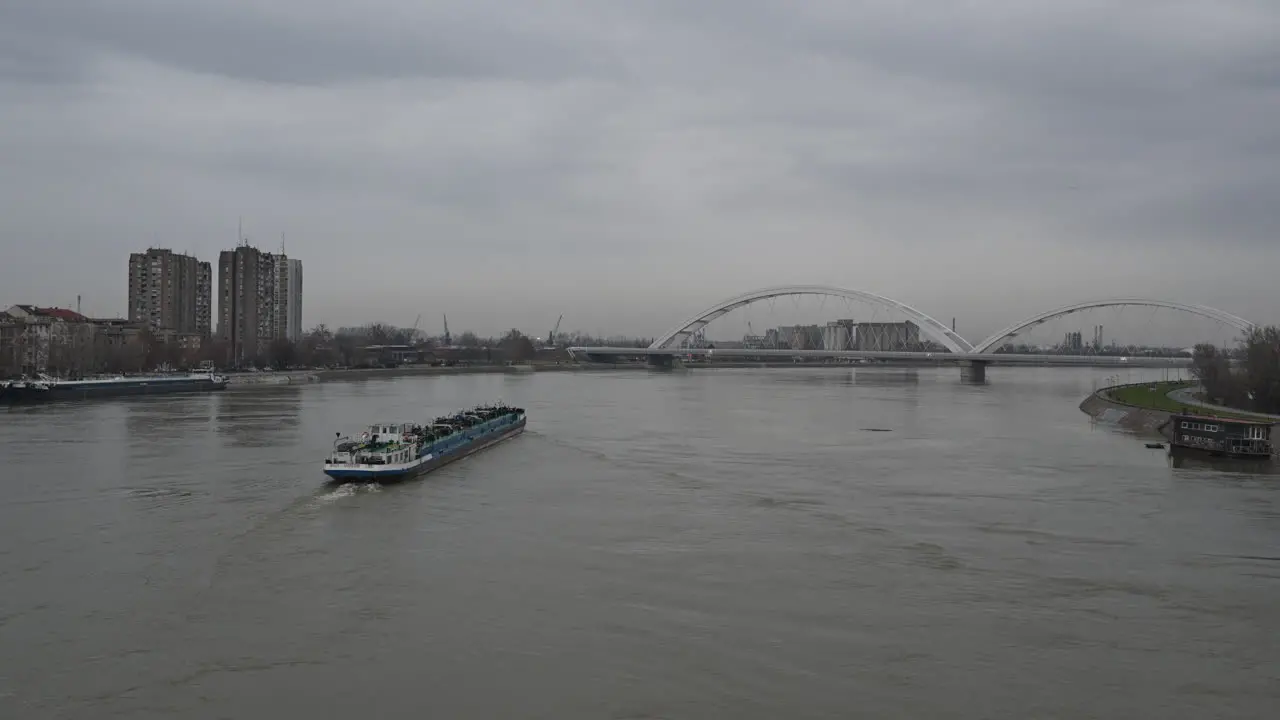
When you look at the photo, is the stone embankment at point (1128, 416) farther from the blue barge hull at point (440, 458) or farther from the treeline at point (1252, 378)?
the blue barge hull at point (440, 458)

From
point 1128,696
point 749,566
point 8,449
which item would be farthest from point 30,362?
point 1128,696

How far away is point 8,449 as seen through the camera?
734 inches

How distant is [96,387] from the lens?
35.0 m

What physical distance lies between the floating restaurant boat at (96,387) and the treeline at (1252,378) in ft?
123

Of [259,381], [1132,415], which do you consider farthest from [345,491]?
[259,381]

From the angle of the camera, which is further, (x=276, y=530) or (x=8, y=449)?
(x=8, y=449)

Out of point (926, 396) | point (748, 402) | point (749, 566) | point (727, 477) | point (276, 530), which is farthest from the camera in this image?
point (926, 396)

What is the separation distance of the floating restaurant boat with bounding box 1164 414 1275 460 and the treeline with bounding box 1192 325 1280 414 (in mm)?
7531

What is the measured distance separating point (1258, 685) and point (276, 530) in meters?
9.75

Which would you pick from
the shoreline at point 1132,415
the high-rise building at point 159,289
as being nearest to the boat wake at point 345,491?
the shoreline at point 1132,415

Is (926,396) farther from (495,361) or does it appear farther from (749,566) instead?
(495,361)

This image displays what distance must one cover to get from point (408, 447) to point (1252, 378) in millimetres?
24419

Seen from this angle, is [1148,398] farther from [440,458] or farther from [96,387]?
[96,387]

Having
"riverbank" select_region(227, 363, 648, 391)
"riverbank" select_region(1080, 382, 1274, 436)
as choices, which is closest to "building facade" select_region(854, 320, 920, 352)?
"riverbank" select_region(227, 363, 648, 391)
